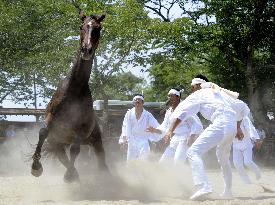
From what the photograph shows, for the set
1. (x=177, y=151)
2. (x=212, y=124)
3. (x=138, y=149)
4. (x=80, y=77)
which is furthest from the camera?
(x=138, y=149)

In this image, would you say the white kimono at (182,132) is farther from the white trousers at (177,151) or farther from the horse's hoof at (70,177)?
the horse's hoof at (70,177)

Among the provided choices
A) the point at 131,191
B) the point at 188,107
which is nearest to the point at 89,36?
the point at 188,107

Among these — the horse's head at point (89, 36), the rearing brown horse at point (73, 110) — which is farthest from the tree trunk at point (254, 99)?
the horse's head at point (89, 36)

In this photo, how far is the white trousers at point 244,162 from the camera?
37.1 ft

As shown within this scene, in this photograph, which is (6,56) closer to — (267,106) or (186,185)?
(186,185)

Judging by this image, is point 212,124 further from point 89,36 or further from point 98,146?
point 98,146

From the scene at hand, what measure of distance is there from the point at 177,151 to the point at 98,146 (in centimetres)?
150

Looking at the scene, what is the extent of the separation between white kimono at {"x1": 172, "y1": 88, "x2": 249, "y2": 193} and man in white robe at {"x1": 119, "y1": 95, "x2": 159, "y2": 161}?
349cm

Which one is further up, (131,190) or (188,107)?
(188,107)

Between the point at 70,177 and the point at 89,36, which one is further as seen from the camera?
the point at 70,177

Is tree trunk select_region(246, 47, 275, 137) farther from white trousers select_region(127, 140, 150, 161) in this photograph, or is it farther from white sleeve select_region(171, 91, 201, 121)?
white sleeve select_region(171, 91, 201, 121)

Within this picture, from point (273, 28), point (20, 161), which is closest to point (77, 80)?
point (20, 161)

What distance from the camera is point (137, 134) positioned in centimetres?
1176

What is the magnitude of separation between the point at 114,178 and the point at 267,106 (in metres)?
16.5
